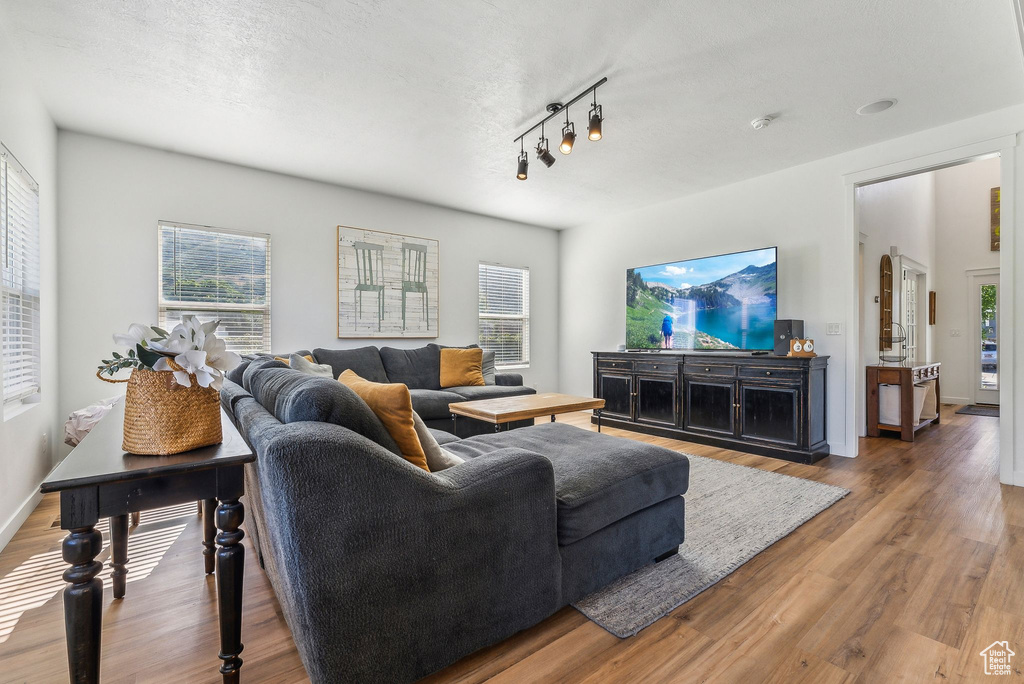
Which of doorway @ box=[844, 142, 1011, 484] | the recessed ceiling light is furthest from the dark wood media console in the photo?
the recessed ceiling light

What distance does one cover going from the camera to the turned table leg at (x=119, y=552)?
1.72 meters

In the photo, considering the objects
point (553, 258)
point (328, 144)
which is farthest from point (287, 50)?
point (553, 258)

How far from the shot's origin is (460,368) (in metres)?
4.82

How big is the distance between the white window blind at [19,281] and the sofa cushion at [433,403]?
2.41 meters

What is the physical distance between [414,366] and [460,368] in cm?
48

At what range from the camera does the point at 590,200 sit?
17.0 ft

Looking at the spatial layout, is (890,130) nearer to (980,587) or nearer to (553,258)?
(980,587)

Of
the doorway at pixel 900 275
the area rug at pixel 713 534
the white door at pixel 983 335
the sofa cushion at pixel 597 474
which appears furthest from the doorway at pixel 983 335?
the sofa cushion at pixel 597 474

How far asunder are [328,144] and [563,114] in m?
1.88

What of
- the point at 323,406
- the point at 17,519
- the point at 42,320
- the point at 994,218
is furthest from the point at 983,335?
the point at 42,320

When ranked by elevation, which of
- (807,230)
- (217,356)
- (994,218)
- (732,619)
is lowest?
(732,619)

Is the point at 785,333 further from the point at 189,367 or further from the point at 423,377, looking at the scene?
the point at 189,367

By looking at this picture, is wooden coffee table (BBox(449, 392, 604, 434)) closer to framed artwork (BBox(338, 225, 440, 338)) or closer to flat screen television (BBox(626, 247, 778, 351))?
framed artwork (BBox(338, 225, 440, 338))

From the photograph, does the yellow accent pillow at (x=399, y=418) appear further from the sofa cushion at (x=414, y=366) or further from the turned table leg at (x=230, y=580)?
the sofa cushion at (x=414, y=366)
